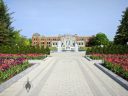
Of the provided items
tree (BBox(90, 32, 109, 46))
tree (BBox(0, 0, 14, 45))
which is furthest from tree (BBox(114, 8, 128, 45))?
tree (BBox(90, 32, 109, 46))

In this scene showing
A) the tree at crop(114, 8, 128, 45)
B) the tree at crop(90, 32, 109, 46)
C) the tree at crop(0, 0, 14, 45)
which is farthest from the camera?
the tree at crop(90, 32, 109, 46)

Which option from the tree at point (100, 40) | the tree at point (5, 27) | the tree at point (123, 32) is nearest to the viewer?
the tree at point (5, 27)

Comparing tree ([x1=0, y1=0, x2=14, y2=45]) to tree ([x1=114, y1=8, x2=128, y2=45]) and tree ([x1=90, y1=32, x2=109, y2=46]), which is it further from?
tree ([x1=90, y1=32, x2=109, y2=46])

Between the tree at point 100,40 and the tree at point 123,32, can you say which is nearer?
the tree at point 123,32

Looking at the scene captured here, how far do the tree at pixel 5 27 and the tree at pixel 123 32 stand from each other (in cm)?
2368

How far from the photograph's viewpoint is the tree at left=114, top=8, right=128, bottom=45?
52450 mm

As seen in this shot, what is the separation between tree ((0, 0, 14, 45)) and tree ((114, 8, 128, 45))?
77.7 ft

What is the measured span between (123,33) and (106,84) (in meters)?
43.2

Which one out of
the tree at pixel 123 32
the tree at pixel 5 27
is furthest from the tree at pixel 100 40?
the tree at pixel 5 27

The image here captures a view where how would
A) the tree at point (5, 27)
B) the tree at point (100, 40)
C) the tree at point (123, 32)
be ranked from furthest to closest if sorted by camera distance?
the tree at point (100, 40), the tree at point (123, 32), the tree at point (5, 27)

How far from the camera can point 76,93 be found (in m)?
9.15

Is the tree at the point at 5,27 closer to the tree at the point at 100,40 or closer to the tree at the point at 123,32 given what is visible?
the tree at the point at 123,32

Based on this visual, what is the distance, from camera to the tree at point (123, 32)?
2065 inches

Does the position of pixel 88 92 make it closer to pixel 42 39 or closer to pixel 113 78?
pixel 113 78
